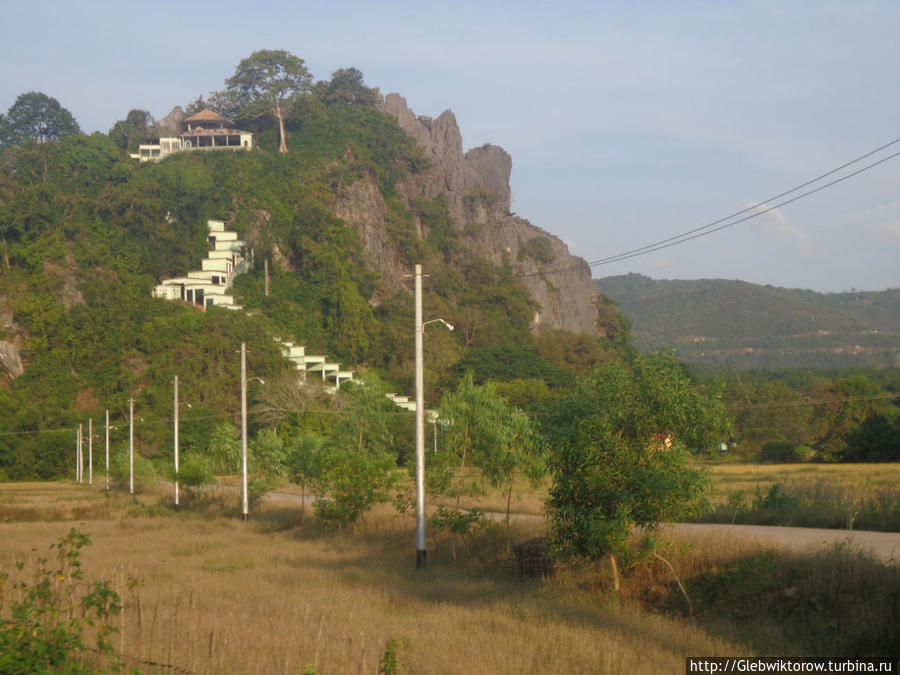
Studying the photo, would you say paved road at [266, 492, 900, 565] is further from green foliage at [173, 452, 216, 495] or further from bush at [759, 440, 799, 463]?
bush at [759, 440, 799, 463]

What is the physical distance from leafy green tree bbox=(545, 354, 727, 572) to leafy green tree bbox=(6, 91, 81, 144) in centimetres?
14638

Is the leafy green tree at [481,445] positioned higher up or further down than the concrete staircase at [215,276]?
further down

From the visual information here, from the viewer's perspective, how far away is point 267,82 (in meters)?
138

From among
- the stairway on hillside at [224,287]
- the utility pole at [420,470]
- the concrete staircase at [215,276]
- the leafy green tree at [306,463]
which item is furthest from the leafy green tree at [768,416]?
the utility pole at [420,470]

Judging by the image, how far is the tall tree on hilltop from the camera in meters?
135

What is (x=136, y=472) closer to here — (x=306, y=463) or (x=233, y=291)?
(x=306, y=463)

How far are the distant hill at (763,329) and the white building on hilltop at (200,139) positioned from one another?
2803 inches

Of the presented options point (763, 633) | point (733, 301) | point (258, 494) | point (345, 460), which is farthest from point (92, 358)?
point (733, 301)

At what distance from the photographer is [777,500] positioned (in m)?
23.6

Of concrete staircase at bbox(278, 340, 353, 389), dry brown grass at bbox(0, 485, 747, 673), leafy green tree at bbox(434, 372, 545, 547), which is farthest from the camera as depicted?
concrete staircase at bbox(278, 340, 353, 389)

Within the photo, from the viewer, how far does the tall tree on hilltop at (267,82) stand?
135m

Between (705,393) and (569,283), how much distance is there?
119m

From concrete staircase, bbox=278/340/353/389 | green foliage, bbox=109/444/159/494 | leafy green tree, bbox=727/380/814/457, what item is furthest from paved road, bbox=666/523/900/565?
concrete staircase, bbox=278/340/353/389

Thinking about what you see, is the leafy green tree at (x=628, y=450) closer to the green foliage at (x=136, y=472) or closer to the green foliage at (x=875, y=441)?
the green foliage at (x=875, y=441)
